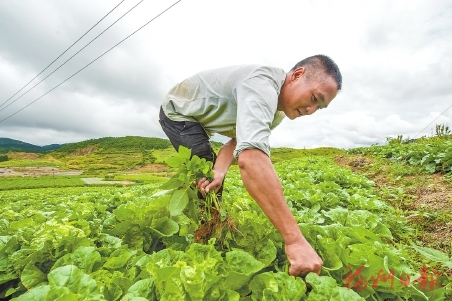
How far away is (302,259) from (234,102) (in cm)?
145

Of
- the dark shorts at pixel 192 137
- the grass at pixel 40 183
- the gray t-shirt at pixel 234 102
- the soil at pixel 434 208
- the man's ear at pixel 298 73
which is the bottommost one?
the grass at pixel 40 183

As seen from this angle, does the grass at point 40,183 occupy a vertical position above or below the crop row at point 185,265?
below

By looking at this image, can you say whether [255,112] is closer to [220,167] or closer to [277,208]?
[277,208]

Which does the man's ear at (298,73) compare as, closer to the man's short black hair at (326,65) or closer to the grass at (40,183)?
the man's short black hair at (326,65)

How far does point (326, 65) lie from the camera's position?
2324 millimetres

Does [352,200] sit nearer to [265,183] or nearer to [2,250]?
[265,183]

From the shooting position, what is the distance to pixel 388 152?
36.8 feet

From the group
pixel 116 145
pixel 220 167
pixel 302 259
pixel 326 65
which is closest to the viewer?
pixel 302 259

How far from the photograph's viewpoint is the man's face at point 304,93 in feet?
7.52

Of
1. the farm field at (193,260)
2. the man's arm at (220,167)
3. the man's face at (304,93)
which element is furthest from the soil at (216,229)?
the man's face at (304,93)

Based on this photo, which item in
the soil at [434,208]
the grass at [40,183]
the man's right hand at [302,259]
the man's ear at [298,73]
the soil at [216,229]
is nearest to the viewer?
the man's right hand at [302,259]

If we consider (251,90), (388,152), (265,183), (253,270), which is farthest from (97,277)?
(388,152)

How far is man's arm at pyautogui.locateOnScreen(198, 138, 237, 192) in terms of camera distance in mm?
2336

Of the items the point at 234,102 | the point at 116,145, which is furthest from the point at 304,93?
the point at 116,145
